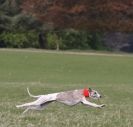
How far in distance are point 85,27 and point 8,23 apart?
6.33 m

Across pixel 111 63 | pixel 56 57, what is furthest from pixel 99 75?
pixel 56 57

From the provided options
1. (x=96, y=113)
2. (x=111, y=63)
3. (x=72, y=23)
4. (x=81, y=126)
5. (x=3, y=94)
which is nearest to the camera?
(x=81, y=126)

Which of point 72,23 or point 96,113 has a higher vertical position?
point 96,113

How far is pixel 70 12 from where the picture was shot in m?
54.3

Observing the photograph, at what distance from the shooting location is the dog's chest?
1055 centimetres

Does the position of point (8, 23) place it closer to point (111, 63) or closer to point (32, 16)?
point (32, 16)

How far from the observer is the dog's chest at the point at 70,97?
1055 centimetres

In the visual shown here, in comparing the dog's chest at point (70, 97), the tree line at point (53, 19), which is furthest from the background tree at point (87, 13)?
the dog's chest at point (70, 97)

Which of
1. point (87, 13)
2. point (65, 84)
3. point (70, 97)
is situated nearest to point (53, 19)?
point (87, 13)

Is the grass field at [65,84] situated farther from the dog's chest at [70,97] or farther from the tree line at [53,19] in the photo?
the tree line at [53,19]

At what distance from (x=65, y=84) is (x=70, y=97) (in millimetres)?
13315

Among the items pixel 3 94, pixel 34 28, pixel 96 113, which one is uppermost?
pixel 96 113

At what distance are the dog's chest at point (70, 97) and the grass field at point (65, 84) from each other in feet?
0.84

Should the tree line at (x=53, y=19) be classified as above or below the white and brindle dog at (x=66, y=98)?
below
